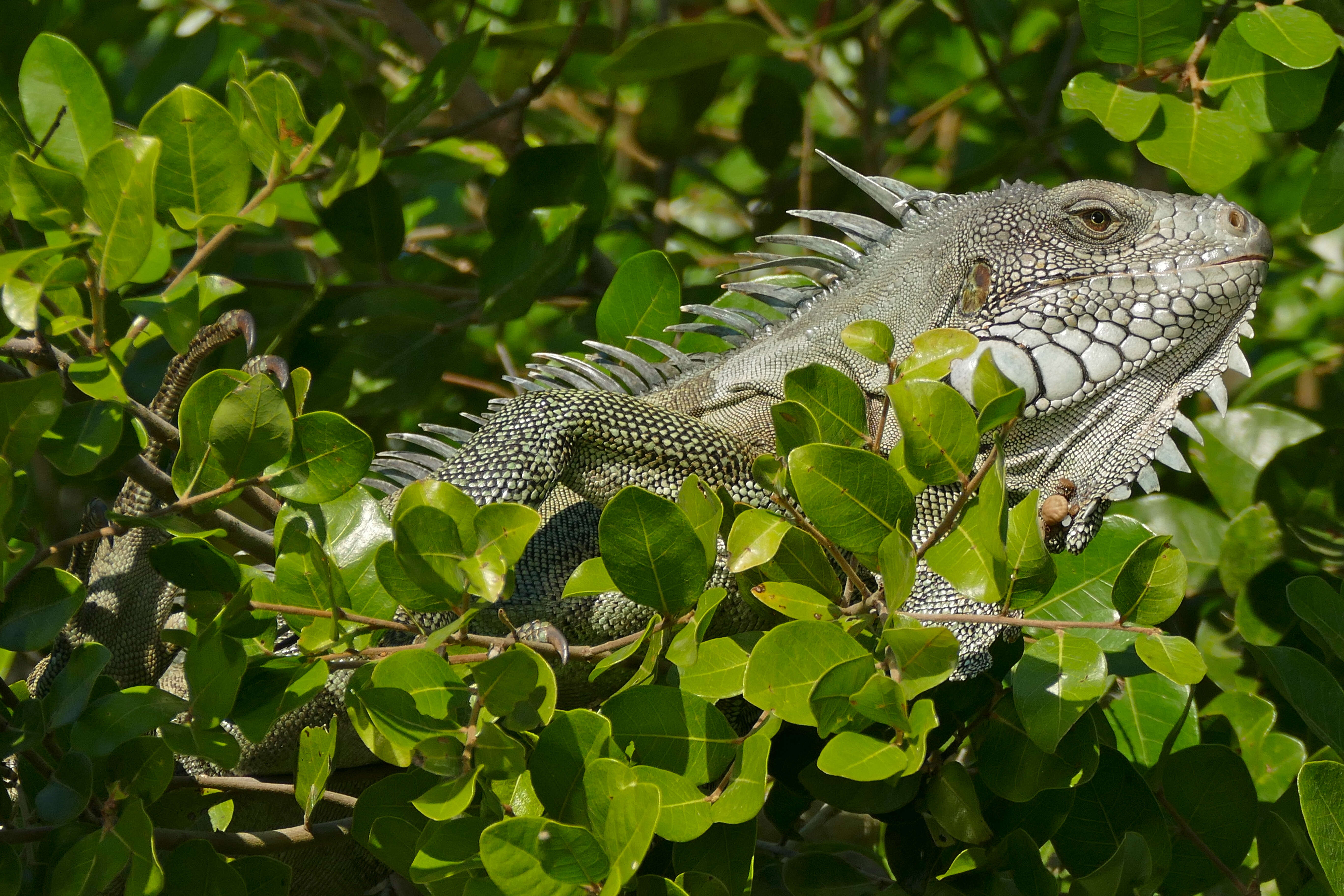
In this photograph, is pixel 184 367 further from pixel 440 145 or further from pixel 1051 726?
pixel 1051 726

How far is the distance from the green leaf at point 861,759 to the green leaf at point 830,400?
0.43m

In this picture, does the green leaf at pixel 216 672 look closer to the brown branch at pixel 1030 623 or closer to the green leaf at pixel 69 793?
the green leaf at pixel 69 793

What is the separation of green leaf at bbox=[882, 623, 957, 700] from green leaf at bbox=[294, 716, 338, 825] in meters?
0.84

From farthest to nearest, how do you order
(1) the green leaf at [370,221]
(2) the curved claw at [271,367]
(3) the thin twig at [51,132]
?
(1) the green leaf at [370,221]
(2) the curved claw at [271,367]
(3) the thin twig at [51,132]

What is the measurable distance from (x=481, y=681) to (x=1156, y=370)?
5.68 feet

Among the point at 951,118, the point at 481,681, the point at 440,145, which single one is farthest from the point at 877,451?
the point at 951,118

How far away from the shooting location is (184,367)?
9.05ft

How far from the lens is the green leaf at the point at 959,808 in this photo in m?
2.01

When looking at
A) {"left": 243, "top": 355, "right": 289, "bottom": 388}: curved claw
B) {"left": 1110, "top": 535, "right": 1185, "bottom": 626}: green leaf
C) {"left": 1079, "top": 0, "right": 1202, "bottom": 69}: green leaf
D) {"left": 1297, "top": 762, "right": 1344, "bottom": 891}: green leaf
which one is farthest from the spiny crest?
{"left": 1297, "top": 762, "right": 1344, "bottom": 891}: green leaf

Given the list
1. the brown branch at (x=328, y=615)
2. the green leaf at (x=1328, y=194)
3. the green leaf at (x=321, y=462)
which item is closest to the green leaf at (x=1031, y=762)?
the brown branch at (x=328, y=615)

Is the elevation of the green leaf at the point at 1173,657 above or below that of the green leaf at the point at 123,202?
below

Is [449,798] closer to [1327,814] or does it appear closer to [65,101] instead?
[1327,814]

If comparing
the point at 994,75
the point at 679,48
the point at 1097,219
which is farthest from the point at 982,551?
the point at 994,75

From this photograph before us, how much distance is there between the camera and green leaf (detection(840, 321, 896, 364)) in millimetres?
1782
